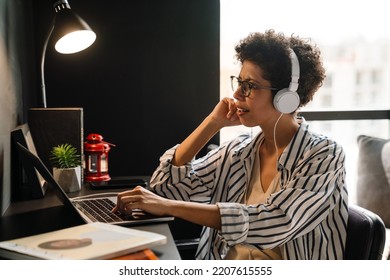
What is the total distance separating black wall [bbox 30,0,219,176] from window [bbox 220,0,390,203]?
16cm

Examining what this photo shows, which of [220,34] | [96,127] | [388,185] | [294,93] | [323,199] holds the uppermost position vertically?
[220,34]

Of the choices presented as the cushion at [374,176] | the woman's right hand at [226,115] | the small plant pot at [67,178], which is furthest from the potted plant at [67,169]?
the cushion at [374,176]

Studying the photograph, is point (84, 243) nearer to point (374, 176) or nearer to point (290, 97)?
point (290, 97)

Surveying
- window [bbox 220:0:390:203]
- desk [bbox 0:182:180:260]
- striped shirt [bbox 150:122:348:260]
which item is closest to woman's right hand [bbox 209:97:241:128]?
striped shirt [bbox 150:122:348:260]

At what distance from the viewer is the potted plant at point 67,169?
1535 mm

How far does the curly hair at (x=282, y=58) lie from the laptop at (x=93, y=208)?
0.52 m

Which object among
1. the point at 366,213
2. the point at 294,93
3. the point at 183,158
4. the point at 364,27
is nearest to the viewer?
the point at 366,213

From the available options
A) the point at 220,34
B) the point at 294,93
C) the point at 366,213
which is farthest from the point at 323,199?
the point at 220,34

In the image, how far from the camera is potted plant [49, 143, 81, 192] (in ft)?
5.04

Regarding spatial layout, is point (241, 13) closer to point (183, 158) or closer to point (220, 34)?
point (220, 34)

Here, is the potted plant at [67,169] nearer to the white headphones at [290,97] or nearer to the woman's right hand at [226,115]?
the woman's right hand at [226,115]

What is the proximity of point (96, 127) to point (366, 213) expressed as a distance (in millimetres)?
1225

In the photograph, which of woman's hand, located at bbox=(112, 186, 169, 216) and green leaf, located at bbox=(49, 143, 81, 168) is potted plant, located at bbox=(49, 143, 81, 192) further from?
woman's hand, located at bbox=(112, 186, 169, 216)
